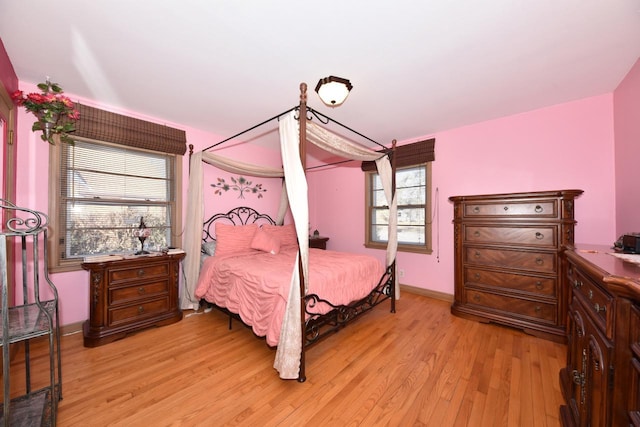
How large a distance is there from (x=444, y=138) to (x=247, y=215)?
3459 millimetres

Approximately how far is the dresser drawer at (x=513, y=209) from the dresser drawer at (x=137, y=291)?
379cm

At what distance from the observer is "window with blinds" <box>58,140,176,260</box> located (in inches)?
103

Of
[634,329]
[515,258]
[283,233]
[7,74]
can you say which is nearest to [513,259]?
[515,258]

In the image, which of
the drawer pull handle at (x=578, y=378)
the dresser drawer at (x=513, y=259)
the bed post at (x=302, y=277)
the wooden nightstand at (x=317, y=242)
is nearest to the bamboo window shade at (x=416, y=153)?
the dresser drawer at (x=513, y=259)

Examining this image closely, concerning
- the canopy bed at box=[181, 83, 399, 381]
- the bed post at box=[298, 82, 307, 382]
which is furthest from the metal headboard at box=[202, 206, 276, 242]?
the bed post at box=[298, 82, 307, 382]

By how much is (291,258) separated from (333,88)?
2.04 meters

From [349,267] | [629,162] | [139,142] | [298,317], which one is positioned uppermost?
[139,142]

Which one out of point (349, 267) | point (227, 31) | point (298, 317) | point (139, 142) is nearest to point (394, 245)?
point (349, 267)

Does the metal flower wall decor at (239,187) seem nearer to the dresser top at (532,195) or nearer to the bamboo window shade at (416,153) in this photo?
the bamboo window shade at (416,153)

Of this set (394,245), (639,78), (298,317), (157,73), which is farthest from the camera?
(394,245)

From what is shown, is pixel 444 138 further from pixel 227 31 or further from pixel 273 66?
pixel 227 31

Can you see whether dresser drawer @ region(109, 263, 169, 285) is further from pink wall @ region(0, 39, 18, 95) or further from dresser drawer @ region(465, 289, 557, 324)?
dresser drawer @ region(465, 289, 557, 324)

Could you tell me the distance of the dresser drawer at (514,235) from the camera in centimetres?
248

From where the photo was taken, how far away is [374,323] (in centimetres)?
280
